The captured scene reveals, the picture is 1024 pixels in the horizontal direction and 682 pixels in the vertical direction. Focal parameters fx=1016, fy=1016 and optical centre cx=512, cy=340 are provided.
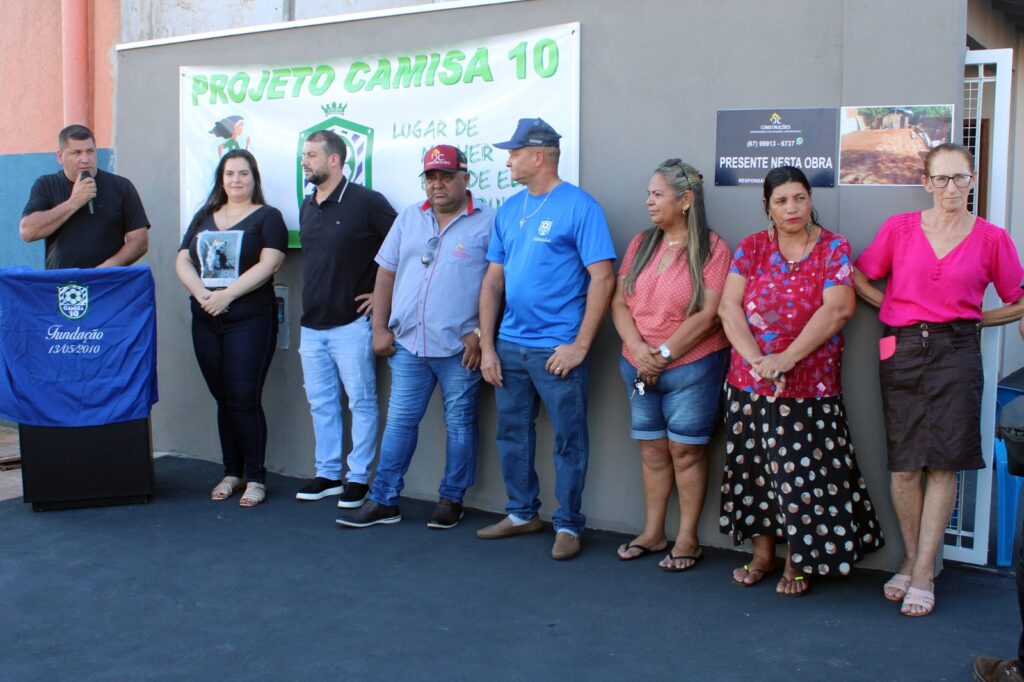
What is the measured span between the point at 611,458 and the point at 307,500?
5.82ft

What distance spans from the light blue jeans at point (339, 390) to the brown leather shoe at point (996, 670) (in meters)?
3.24

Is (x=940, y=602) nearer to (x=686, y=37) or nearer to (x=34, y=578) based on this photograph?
(x=686, y=37)

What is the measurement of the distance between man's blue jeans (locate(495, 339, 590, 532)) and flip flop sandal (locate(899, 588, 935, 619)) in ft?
4.92

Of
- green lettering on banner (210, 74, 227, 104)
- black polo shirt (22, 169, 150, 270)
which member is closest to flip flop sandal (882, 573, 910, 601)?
black polo shirt (22, 169, 150, 270)

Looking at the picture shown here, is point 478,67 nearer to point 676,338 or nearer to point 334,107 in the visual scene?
point 334,107

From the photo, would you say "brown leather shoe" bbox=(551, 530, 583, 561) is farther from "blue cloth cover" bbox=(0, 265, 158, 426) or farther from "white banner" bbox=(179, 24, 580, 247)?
"blue cloth cover" bbox=(0, 265, 158, 426)

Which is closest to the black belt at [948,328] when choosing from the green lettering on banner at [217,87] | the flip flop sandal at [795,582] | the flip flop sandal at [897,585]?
the flip flop sandal at [897,585]

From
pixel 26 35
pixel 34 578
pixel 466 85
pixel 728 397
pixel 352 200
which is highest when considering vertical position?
pixel 26 35

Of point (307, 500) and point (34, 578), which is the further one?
point (307, 500)

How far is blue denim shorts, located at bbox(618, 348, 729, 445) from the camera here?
4547 mm

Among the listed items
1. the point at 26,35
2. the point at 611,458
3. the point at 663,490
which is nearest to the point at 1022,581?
the point at 663,490

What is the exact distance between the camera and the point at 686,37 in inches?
190

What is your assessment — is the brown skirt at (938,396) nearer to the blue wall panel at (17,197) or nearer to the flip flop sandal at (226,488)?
the flip flop sandal at (226,488)

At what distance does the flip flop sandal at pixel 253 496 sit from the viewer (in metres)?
5.63
